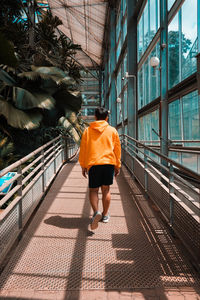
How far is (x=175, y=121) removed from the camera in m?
9.72

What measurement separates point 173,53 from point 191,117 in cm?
251

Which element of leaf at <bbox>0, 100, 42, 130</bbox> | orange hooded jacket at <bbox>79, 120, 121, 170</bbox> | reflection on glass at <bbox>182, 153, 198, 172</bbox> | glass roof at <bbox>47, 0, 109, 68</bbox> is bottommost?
reflection on glass at <bbox>182, 153, 198, 172</bbox>

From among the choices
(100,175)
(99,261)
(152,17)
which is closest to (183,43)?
(152,17)

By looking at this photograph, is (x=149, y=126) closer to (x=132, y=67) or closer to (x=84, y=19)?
(x=132, y=67)

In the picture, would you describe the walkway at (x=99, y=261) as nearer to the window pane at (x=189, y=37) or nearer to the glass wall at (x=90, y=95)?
the window pane at (x=189, y=37)

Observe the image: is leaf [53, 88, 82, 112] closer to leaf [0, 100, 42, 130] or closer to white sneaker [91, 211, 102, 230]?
leaf [0, 100, 42, 130]

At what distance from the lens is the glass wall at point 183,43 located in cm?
768

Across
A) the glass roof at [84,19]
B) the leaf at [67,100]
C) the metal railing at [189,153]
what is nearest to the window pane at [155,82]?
the metal railing at [189,153]

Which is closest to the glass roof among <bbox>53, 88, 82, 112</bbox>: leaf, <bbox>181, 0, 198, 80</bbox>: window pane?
<bbox>181, 0, 198, 80</bbox>: window pane

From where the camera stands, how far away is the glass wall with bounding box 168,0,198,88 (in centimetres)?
768

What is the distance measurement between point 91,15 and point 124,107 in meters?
8.12

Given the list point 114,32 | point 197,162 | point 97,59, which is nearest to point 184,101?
point 197,162

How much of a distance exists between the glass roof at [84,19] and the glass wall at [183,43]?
1275 centimetres

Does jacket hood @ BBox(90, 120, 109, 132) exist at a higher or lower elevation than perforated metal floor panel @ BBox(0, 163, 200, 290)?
higher
